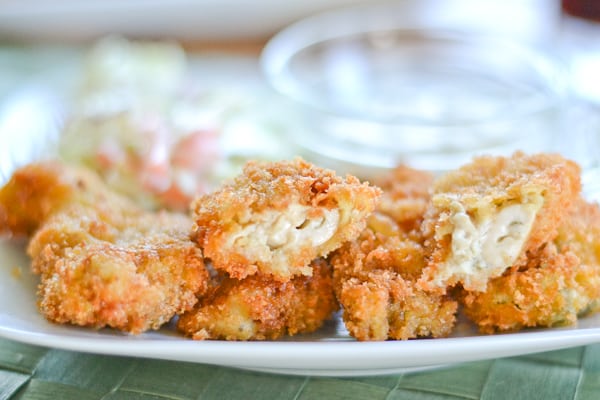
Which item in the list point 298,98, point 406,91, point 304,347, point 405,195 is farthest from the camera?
point 406,91

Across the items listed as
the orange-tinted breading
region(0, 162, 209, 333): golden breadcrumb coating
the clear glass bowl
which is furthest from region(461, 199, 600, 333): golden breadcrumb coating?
the orange-tinted breading

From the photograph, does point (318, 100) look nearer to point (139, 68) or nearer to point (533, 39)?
point (139, 68)

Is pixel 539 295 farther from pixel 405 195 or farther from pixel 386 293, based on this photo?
pixel 405 195

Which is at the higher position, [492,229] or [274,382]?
[492,229]

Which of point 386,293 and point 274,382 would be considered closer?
point 386,293

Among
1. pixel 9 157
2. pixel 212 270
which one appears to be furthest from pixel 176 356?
pixel 9 157

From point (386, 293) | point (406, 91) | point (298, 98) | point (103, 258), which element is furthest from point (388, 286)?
point (406, 91)

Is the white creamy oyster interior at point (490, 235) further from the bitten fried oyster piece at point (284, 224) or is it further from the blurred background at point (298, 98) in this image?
the blurred background at point (298, 98)

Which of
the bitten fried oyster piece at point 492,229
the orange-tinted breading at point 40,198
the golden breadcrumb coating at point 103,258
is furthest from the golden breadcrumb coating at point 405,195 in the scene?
the orange-tinted breading at point 40,198
